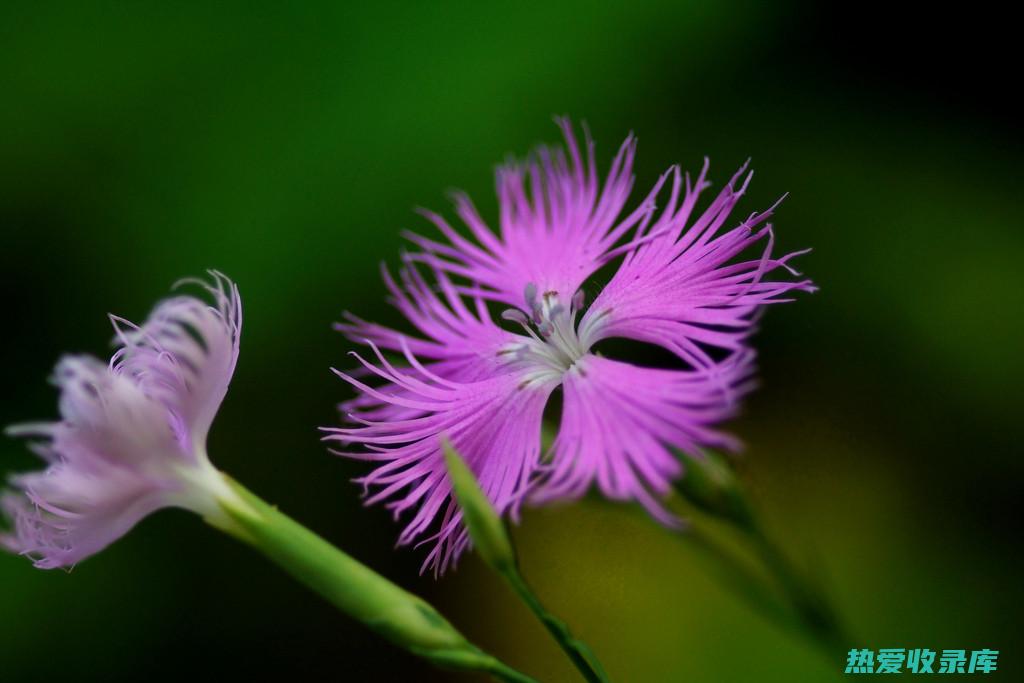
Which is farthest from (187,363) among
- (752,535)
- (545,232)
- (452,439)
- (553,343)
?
(752,535)

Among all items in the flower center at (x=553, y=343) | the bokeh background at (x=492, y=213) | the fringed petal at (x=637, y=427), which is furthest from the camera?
the bokeh background at (x=492, y=213)

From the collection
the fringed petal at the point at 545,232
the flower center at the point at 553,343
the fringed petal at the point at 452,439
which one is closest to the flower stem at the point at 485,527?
the fringed petal at the point at 452,439

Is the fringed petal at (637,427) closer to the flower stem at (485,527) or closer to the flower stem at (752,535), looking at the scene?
the flower stem at (485,527)

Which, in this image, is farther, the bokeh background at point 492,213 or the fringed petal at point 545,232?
the bokeh background at point 492,213

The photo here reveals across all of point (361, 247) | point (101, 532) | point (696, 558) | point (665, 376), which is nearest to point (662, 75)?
point (361, 247)

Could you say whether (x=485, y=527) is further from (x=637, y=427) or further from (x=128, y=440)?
(x=128, y=440)
